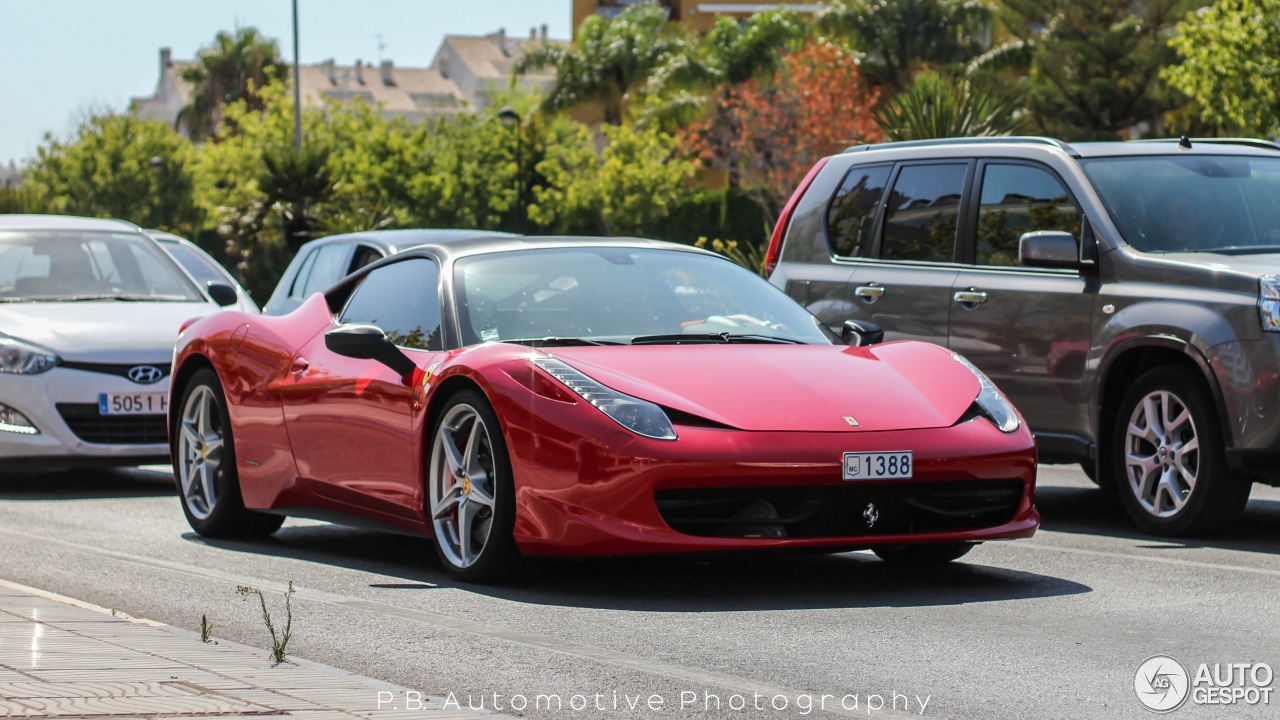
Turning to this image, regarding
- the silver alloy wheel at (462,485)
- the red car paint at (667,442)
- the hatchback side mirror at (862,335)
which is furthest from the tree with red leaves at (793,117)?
the silver alloy wheel at (462,485)

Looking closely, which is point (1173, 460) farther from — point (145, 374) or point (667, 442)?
point (145, 374)

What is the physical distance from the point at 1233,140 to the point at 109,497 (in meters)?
6.58

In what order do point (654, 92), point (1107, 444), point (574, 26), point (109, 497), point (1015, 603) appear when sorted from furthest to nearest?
point (574, 26), point (654, 92), point (109, 497), point (1107, 444), point (1015, 603)

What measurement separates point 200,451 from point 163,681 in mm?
4461

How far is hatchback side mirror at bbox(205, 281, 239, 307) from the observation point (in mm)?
12727

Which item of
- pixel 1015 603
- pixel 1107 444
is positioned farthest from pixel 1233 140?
pixel 1015 603

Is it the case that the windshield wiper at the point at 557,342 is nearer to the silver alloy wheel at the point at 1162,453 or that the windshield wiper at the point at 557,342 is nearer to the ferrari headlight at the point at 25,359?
the silver alloy wheel at the point at 1162,453

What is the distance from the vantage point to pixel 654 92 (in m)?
68.4

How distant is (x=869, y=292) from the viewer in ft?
34.9

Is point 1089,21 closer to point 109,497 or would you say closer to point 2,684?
point 109,497

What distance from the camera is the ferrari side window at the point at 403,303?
A: 26.0 ft

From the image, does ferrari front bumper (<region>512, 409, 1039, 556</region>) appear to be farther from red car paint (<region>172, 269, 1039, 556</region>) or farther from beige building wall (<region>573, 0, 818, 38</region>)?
beige building wall (<region>573, 0, 818, 38</region>)

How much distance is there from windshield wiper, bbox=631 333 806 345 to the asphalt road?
893 mm

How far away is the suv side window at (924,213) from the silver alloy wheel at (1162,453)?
1.59 meters
